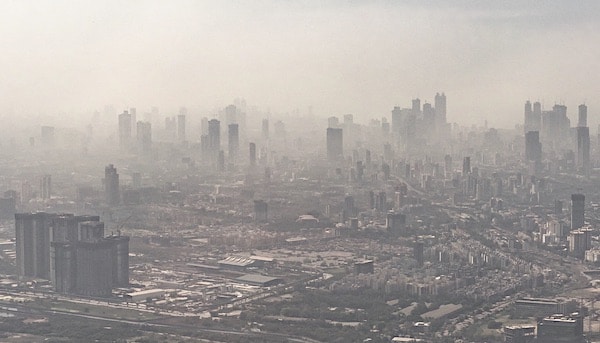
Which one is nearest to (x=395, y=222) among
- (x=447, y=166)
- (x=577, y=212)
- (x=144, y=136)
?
(x=577, y=212)

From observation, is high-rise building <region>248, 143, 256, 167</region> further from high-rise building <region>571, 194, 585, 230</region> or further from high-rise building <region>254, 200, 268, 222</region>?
high-rise building <region>571, 194, 585, 230</region>

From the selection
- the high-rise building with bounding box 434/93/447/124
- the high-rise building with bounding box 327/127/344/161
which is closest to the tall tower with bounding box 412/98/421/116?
the high-rise building with bounding box 434/93/447/124

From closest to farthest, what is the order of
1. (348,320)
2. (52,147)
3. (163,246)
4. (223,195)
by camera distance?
(348,320) < (163,246) < (223,195) < (52,147)

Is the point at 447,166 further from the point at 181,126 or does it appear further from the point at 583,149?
the point at 181,126

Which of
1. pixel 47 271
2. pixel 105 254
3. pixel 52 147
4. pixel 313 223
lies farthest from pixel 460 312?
pixel 52 147

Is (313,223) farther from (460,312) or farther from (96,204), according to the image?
(460,312)

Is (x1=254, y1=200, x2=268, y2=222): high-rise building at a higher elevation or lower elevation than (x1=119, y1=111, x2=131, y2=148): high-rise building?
lower
